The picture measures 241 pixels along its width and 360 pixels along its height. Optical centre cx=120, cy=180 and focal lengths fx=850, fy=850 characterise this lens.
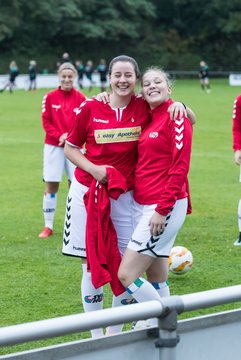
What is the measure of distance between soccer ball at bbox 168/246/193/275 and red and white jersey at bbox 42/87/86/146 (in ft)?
8.82

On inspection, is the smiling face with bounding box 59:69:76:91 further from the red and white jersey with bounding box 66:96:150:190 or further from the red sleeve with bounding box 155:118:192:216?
the red sleeve with bounding box 155:118:192:216

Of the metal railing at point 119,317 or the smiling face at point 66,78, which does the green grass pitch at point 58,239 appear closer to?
the smiling face at point 66,78

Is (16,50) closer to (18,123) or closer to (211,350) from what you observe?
(18,123)

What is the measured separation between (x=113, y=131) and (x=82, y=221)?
656 millimetres

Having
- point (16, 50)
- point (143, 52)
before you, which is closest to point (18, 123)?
point (16, 50)

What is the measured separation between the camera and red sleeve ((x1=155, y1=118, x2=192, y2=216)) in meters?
5.33

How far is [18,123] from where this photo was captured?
85.5 feet

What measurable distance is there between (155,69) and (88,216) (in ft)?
3.55

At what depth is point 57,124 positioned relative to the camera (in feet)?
33.4

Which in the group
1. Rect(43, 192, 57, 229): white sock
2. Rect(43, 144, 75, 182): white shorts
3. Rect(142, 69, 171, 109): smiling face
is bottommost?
Rect(43, 192, 57, 229): white sock

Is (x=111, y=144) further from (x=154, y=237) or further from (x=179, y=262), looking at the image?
(x=179, y=262)

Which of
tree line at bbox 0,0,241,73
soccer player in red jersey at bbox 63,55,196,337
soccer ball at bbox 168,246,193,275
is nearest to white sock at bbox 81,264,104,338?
soccer player in red jersey at bbox 63,55,196,337

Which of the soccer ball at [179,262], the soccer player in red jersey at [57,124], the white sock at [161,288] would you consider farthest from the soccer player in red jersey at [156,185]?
the soccer player in red jersey at [57,124]

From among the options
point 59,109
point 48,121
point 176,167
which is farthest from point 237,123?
point 176,167
